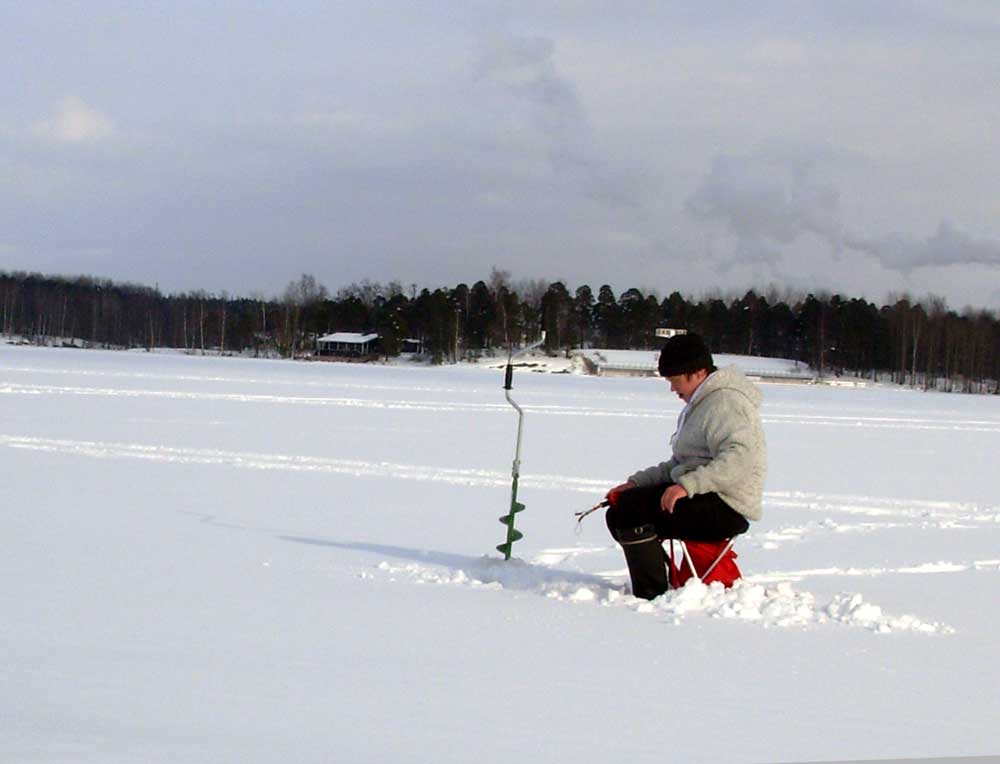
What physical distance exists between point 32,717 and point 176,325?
13237cm

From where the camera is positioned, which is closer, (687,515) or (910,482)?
(687,515)

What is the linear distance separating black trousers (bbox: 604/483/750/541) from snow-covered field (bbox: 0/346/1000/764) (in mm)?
301

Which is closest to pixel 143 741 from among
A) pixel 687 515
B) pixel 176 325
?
pixel 687 515

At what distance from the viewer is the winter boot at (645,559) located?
5.27 meters

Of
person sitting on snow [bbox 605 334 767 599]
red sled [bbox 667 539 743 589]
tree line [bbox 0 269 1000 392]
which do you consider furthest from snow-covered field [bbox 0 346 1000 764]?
tree line [bbox 0 269 1000 392]

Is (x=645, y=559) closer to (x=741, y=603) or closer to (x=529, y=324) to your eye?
(x=741, y=603)

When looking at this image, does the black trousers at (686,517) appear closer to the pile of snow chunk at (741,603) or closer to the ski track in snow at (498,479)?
the pile of snow chunk at (741,603)

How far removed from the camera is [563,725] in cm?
350

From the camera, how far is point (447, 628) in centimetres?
475

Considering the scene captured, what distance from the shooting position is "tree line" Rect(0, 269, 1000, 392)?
341 feet

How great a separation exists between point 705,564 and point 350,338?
112 m

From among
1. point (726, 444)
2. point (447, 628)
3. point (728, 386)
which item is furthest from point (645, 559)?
point (447, 628)

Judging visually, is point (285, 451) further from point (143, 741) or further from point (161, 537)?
point (143, 741)

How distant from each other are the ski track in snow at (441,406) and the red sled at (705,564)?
17.8 meters
